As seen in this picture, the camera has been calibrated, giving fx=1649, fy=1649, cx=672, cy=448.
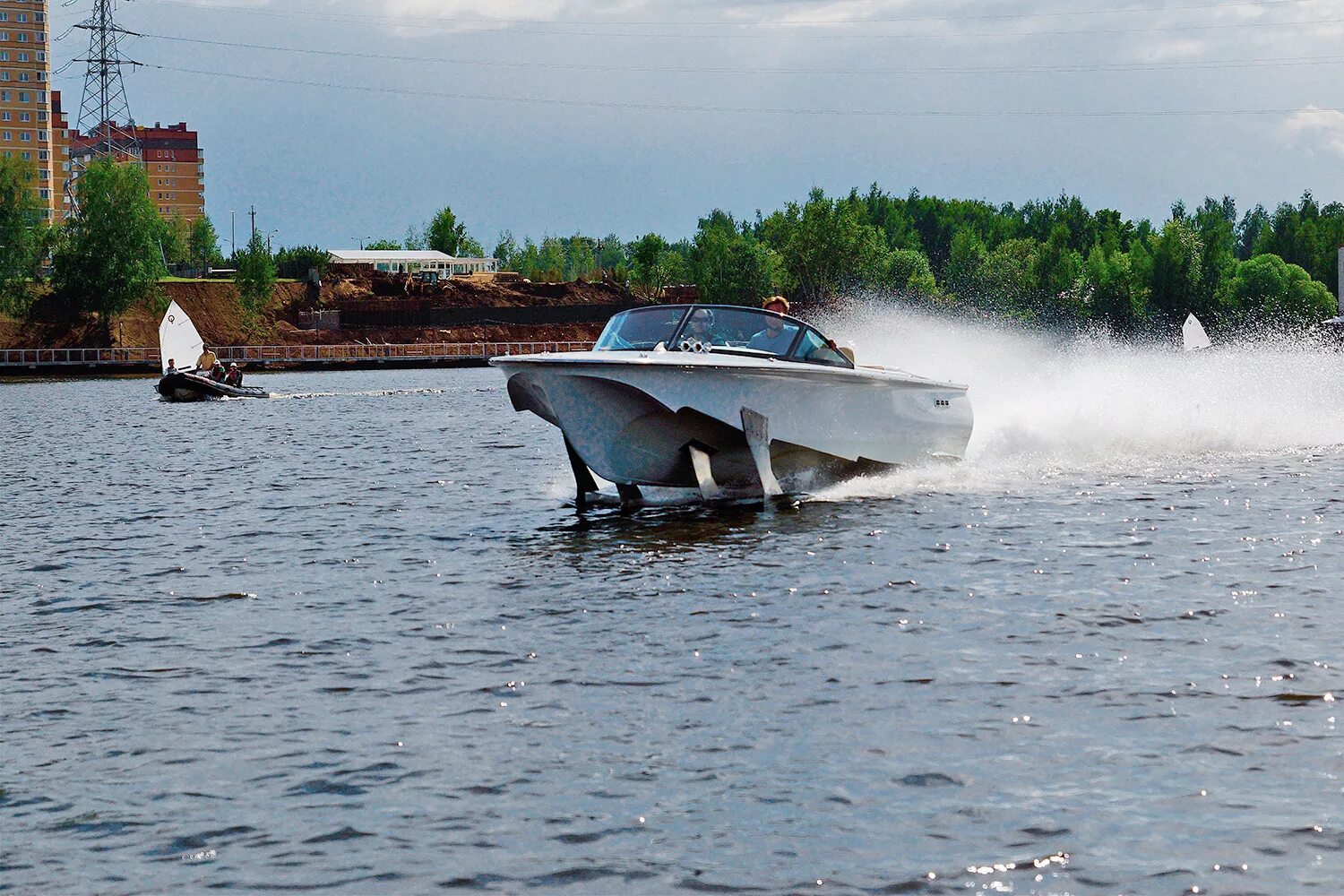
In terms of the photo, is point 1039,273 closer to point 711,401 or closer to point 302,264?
point 302,264

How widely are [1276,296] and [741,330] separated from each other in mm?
152867

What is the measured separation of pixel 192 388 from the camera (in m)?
69.6

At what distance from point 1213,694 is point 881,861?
13.0 feet

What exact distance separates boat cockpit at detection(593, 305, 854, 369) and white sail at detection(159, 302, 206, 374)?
58.8m

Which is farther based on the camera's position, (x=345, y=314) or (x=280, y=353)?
(x=345, y=314)

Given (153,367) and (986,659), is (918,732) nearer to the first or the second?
(986,659)

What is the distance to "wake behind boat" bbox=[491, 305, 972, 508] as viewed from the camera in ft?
68.3

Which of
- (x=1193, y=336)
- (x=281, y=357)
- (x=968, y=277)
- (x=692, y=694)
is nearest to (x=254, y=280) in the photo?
(x=281, y=357)

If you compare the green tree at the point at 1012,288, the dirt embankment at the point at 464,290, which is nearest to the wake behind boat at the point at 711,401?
the dirt embankment at the point at 464,290

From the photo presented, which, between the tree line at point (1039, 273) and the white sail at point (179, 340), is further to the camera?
the tree line at point (1039, 273)

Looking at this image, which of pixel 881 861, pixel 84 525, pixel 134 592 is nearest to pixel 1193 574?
pixel 881 861

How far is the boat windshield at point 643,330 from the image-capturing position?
2152 centimetres

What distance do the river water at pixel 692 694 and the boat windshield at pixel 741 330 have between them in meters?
2.24

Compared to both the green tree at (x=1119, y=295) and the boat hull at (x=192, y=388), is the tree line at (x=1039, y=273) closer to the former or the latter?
the green tree at (x=1119, y=295)
